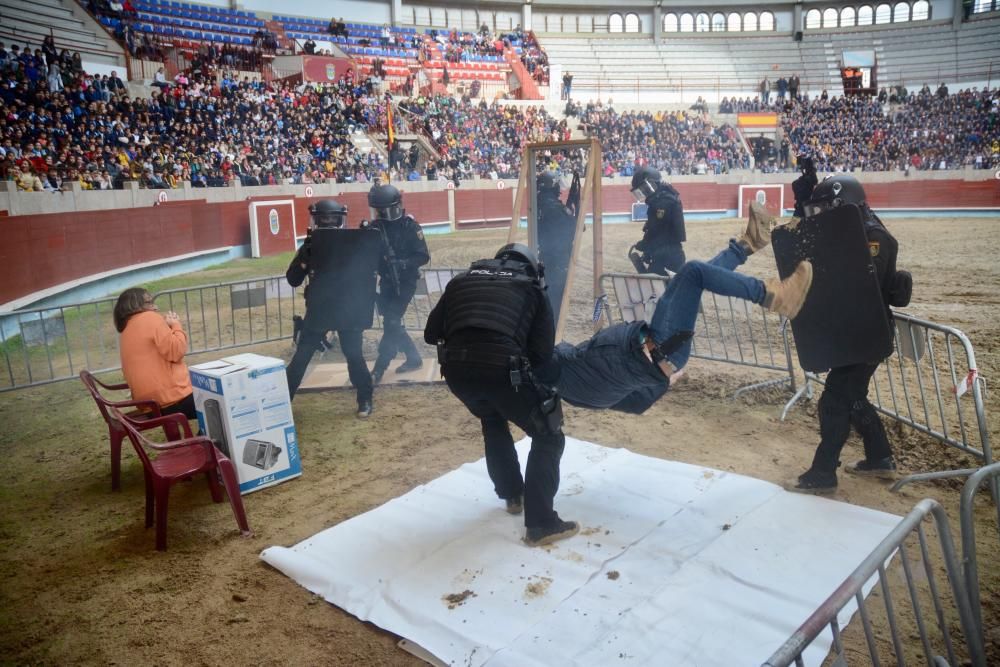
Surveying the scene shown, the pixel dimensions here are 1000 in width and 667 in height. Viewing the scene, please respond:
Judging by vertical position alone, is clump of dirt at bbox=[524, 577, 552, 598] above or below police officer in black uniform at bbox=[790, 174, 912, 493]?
below

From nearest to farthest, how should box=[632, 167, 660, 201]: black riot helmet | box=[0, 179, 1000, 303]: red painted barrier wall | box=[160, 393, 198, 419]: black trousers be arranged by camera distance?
box=[160, 393, 198, 419]: black trousers → box=[632, 167, 660, 201]: black riot helmet → box=[0, 179, 1000, 303]: red painted barrier wall

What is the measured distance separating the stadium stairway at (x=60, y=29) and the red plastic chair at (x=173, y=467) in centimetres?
1721

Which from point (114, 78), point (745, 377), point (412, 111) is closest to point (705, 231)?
point (412, 111)

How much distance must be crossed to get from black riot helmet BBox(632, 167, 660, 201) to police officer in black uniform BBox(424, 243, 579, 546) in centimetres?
441

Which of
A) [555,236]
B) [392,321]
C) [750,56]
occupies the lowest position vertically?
[392,321]

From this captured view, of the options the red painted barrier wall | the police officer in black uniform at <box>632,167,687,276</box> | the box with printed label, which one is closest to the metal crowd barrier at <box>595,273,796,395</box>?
the police officer in black uniform at <box>632,167,687,276</box>

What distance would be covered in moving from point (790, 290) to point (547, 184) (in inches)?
187

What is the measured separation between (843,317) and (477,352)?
216cm

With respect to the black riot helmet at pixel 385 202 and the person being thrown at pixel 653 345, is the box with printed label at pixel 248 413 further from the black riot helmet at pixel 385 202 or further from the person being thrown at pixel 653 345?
the black riot helmet at pixel 385 202

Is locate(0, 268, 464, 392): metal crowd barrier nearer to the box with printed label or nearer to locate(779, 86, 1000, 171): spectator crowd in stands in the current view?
the box with printed label

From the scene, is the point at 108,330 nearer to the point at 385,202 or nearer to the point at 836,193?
the point at 385,202

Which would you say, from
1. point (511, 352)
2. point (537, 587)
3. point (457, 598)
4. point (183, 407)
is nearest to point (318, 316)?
point (183, 407)

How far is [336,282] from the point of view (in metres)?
6.10

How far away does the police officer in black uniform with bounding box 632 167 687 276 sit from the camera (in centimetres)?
797
